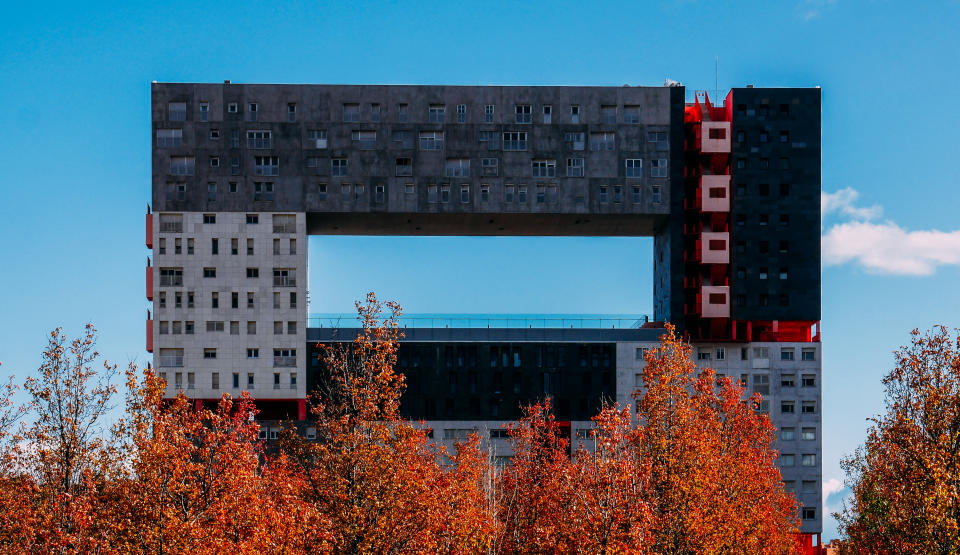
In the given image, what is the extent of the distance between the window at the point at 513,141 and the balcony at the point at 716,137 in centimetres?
1738

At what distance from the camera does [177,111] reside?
329ft

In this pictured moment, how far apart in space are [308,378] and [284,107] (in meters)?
26.4

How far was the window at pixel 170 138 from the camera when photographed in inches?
3942

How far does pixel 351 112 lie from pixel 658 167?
30.6 m

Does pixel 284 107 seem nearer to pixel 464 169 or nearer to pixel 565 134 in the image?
pixel 464 169

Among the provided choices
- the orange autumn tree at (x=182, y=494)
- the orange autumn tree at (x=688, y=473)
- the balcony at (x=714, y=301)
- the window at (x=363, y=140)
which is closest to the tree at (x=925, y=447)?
the orange autumn tree at (x=688, y=473)

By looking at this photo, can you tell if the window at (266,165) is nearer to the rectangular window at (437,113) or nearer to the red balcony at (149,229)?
the red balcony at (149,229)

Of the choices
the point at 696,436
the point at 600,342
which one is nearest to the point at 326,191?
the point at 600,342

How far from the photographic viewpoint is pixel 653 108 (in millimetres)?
102375

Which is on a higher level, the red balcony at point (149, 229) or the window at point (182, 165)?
the window at point (182, 165)

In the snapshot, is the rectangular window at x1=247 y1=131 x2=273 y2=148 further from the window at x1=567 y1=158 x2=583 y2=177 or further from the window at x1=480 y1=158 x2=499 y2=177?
the window at x1=567 y1=158 x2=583 y2=177

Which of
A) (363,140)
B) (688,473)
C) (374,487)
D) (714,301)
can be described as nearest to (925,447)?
(688,473)

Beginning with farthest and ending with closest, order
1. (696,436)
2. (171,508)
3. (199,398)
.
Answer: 1. (199,398)
2. (696,436)
3. (171,508)

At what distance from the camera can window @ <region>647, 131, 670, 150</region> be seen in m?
102
